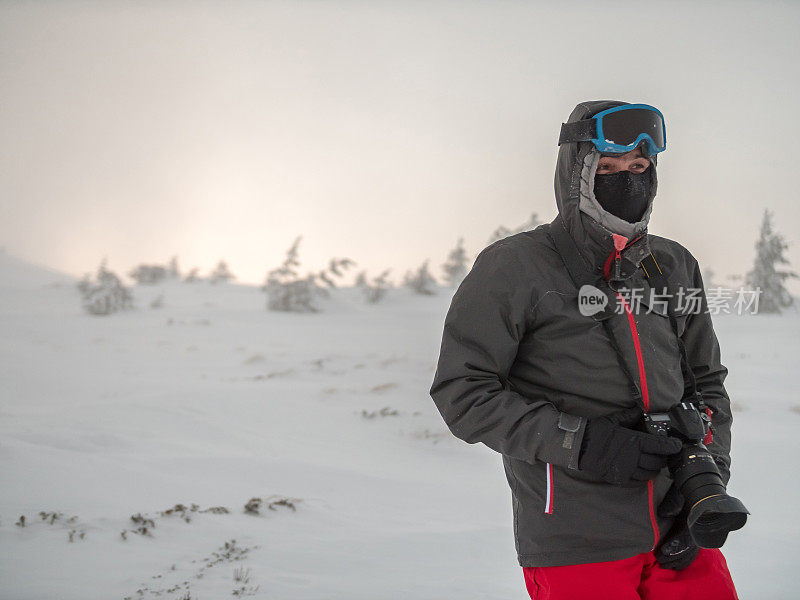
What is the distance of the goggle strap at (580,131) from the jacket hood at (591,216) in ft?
0.11

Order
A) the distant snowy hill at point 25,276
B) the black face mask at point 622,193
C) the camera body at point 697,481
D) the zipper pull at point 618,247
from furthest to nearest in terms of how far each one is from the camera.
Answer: the distant snowy hill at point 25,276
the black face mask at point 622,193
the zipper pull at point 618,247
the camera body at point 697,481

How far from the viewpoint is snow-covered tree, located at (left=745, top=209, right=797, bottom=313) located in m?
24.2

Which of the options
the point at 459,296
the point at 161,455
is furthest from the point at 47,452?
the point at 459,296

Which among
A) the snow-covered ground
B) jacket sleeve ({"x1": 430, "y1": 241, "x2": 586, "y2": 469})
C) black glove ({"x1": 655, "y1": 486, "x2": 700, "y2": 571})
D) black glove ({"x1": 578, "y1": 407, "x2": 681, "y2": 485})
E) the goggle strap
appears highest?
the goggle strap

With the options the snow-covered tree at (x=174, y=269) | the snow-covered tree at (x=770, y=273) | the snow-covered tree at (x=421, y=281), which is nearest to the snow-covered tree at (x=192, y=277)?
the snow-covered tree at (x=174, y=269)

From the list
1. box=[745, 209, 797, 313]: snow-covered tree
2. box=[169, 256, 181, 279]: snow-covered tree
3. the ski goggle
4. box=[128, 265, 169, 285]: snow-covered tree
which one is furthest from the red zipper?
box=[169, 256, 181, 279]: snow-covered tree

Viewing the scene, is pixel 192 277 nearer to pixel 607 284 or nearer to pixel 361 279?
pixel 361 279

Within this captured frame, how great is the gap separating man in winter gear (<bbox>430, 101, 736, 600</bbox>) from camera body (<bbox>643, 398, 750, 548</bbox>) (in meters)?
0.07

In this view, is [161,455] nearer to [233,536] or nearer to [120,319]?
[233,536]

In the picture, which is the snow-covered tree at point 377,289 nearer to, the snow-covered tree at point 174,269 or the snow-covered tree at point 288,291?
the snow-covered tree at point 288,291

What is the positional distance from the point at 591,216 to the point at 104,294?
22238mm

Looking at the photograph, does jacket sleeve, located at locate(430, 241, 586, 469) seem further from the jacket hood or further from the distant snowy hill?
the distant snowy hill

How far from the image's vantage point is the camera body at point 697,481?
1.88 m

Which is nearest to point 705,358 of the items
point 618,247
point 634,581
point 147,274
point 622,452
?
point 618,247
